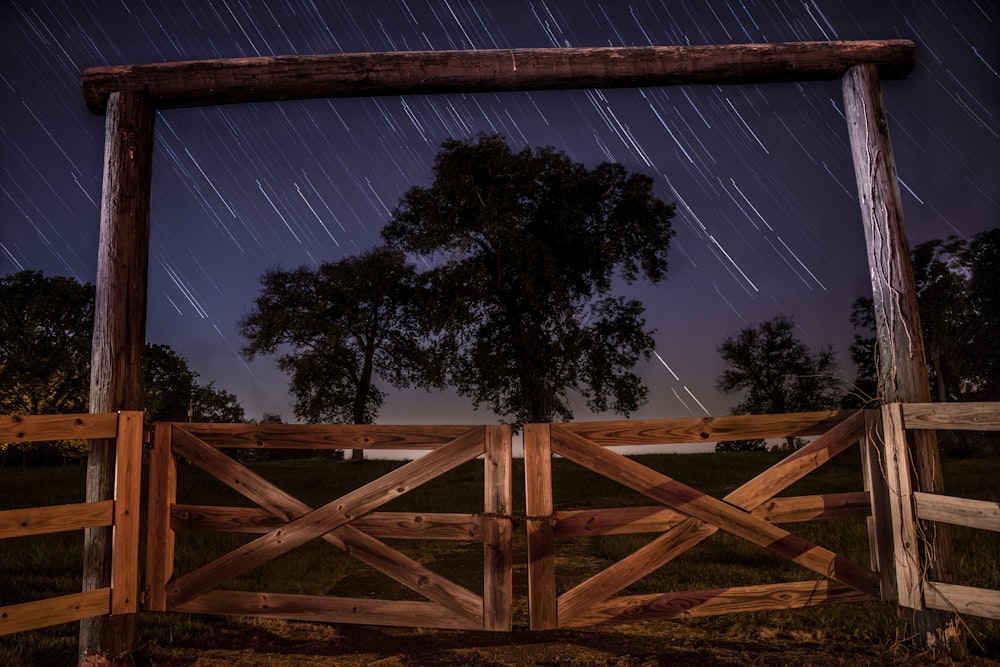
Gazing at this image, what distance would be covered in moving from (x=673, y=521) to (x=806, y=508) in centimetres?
101

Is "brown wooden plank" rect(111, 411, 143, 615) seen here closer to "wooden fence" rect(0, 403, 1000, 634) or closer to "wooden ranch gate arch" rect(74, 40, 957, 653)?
"wooden fence" rect(0, 403, 1000, 634)

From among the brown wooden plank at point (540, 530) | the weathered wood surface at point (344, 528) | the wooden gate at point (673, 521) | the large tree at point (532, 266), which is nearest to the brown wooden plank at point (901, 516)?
the wooden gate at point (673, 521)

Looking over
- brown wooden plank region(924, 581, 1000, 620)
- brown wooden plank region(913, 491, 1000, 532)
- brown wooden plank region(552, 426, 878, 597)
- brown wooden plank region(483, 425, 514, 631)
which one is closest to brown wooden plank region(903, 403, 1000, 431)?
brown wooden plank region(913, 491, 1000, 532)

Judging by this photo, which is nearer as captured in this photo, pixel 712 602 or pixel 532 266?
pixel 712 602

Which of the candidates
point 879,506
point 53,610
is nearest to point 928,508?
point 879,506

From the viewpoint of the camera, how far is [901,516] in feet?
16.0

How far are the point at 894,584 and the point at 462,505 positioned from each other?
10172mm

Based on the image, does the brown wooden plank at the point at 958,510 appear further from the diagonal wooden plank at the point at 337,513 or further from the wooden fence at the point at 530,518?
the diagonal wooden plank at the point at 337,513

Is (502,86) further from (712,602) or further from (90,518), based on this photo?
(90,518)

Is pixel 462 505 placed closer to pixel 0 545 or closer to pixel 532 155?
pixel 0 545

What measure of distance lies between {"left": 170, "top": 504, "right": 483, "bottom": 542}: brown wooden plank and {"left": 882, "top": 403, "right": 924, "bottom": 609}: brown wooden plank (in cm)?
311

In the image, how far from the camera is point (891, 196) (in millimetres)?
5367

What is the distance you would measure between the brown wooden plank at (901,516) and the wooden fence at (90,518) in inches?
219

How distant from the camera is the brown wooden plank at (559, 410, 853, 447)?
473 cm
